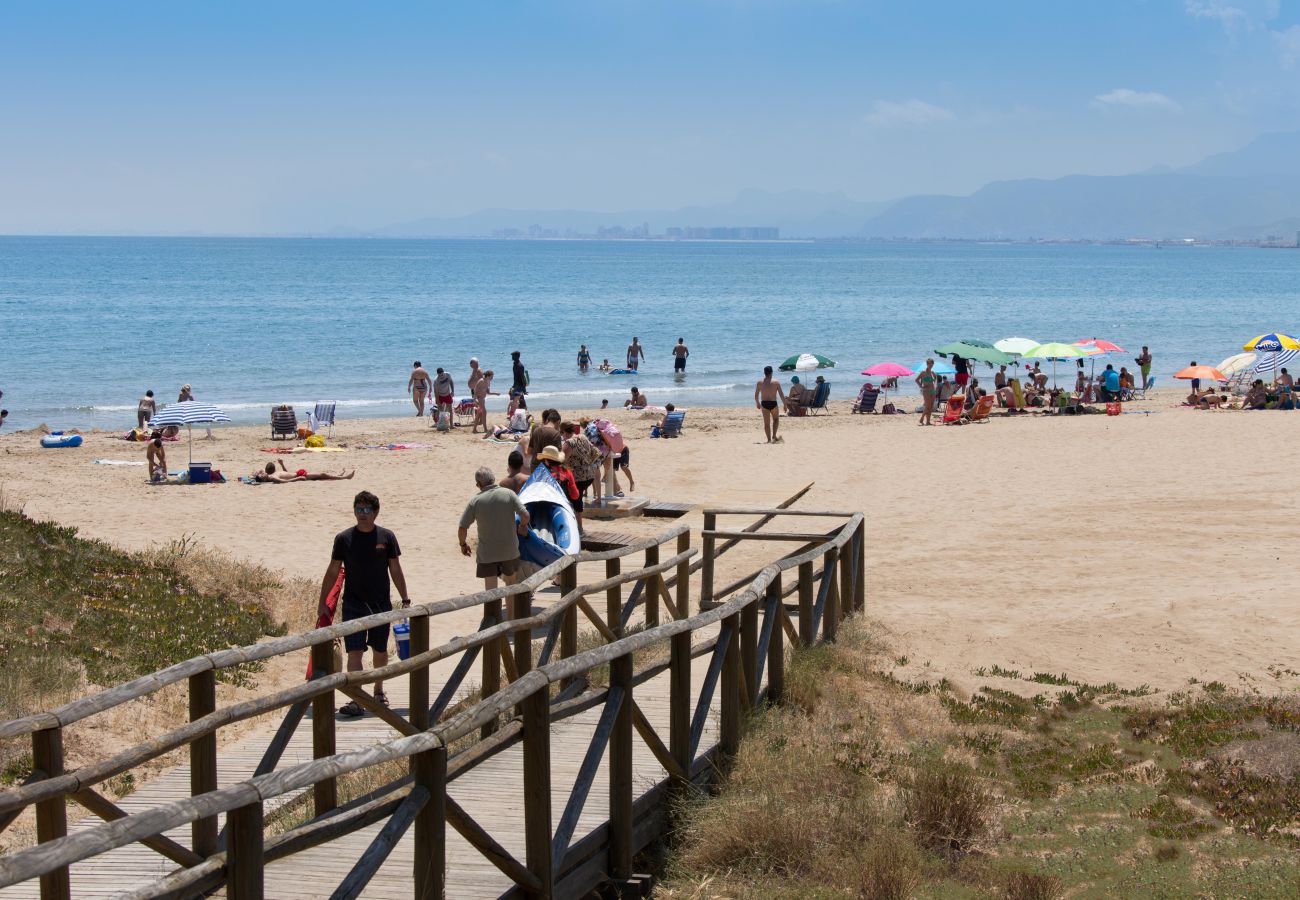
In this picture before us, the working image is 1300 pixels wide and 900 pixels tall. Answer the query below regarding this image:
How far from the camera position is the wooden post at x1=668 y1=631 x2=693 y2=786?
629cm

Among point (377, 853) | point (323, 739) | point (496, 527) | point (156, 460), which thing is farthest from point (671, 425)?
point (377, 853)

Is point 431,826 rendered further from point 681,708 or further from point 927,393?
point 927,393

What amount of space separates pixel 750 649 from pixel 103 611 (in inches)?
220

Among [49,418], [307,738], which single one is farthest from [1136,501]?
[49,418]

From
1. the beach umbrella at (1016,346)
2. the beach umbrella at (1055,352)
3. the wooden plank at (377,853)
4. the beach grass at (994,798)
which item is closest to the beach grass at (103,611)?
the wooden plank at (377,853)

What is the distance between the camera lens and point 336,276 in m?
126

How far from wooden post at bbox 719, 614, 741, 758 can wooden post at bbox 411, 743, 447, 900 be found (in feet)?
8.38

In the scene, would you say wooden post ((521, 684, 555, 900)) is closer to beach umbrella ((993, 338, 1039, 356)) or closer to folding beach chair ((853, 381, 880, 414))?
folding beach chair ((853, 381, 880, 414))

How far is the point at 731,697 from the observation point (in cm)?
686

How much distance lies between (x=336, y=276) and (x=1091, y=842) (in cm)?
12556

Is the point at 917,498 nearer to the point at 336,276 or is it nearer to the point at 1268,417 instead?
the point at 1268,417

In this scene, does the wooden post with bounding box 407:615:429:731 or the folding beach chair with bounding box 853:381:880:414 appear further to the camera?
the folding beach chair with bounding box 853:381:880:414

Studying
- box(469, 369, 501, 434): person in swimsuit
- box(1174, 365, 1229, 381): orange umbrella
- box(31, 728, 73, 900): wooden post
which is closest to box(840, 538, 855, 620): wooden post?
box(31, 728, 73, 900): wooden post

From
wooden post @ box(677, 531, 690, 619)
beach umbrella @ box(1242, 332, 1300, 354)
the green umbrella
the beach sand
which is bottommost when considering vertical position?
the beach sand
